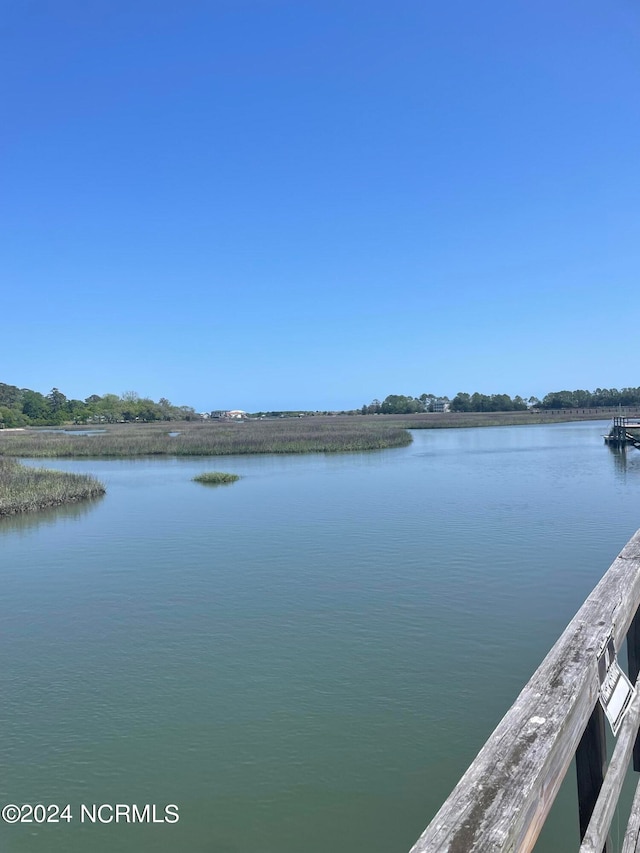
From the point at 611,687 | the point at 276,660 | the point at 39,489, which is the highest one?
the point at 611,687

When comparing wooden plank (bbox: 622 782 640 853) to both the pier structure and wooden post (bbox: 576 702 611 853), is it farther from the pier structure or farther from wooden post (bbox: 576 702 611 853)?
the pier structure

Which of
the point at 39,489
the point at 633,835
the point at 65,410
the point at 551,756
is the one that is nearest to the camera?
the point at 551,756

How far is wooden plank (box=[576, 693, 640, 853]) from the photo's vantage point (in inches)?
84.2

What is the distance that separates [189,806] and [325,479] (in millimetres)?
22126

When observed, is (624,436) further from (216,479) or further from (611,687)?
(611,687)

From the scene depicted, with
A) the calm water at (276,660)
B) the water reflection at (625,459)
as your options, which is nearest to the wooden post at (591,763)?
the calm water at (276,660)

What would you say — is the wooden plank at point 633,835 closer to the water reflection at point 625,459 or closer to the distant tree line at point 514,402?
the water reflection at point 625,459

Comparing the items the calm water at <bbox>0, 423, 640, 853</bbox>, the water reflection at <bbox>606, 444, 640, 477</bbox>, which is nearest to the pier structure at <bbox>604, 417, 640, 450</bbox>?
the water reflection at <bbox>606, 444, 640, 477</bbox>

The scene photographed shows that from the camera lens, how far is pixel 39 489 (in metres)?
22.7

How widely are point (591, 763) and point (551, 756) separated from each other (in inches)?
35.2

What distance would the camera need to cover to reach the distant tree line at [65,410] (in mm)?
110044

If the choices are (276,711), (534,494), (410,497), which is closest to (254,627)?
(276,711)

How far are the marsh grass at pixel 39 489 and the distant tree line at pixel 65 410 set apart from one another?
8239 cm

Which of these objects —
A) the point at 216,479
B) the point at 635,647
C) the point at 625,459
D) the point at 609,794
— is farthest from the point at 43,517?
the point at 625,459
